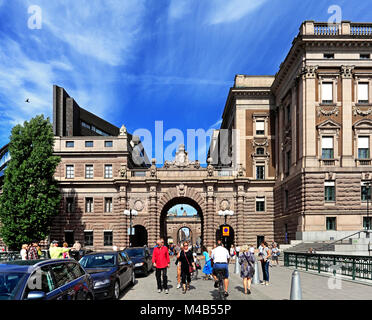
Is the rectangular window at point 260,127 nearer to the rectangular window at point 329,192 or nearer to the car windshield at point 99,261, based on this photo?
the rectangular window at point 329,192

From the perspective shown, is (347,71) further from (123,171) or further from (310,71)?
(123,171)

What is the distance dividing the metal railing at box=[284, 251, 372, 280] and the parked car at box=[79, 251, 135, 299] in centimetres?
1121

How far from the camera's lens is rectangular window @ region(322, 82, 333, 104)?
35719 millimetres

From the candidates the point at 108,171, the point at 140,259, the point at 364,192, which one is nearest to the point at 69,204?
the point at 108,171

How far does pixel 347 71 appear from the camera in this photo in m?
35.5

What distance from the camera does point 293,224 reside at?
122 feet

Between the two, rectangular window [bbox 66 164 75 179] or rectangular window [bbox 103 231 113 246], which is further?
rectangular window [bbox 66 164 75 179]

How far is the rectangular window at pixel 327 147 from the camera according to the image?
116 feet

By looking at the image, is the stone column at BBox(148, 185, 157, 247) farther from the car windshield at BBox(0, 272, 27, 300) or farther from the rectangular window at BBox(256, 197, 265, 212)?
the car windshield at BBox(0, 272, 27, 300)

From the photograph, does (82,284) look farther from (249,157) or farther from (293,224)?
(249,157)

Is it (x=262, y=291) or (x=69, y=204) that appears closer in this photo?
(x=262, y=291)

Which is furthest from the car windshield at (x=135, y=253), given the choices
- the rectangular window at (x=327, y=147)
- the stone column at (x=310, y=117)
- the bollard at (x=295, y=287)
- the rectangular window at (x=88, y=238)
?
the rectangular window at (x=88, y=238)

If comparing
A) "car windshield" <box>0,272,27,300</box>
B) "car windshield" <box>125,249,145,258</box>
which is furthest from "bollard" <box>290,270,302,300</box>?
"car windshield" <box>125,249,145,258</box>

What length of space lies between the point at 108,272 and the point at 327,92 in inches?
1180
